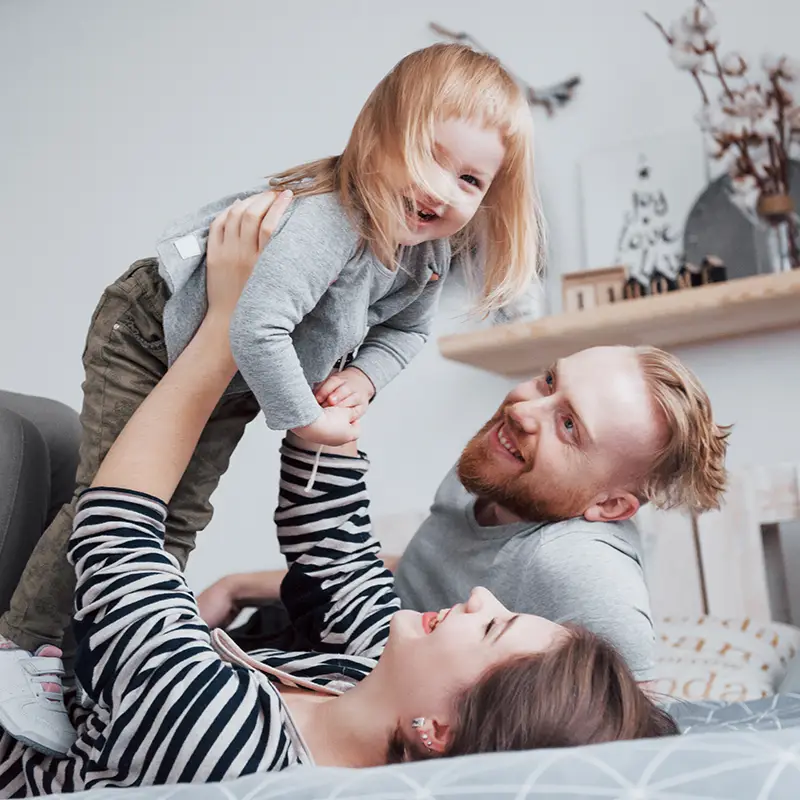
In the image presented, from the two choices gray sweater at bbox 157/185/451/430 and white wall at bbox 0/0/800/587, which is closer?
gray sweater at bbox 157/185/451/430

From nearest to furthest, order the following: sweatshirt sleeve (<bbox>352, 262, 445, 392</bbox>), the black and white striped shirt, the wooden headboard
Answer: the black and white striped shirt < sweatshirt sleeve (<bbox>352, 262, 445, 392</bbox>) < the wooden headboard

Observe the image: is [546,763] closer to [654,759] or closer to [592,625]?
[654,759]

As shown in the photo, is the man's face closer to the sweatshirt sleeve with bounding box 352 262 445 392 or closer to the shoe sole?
the sweatshirt sleeve with bounding box 352 262 445 392

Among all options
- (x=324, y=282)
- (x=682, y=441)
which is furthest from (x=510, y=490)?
(x=324, y=282)

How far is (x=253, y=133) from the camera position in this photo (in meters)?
2.94

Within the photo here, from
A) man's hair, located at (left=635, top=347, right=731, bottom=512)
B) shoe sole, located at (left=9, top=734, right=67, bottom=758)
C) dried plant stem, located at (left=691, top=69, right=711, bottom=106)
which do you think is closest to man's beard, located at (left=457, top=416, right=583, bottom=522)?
man's hair, located at (left=635, top=347, right=731, bottom=512)

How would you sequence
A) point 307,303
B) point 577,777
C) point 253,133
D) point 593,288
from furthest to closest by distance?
1. point 253,133
2. point 593,288
3. point 307,303
4. point 577,777

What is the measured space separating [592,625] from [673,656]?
0.55 meters

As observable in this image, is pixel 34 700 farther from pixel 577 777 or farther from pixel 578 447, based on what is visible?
pixel 578 447

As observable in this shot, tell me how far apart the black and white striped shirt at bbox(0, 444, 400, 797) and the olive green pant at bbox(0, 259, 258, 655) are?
0.16m

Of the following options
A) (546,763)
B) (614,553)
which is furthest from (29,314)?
(546,763)

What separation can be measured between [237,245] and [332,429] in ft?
0.73

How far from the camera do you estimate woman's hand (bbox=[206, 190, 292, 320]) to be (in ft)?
3.47

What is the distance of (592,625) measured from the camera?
115cm
